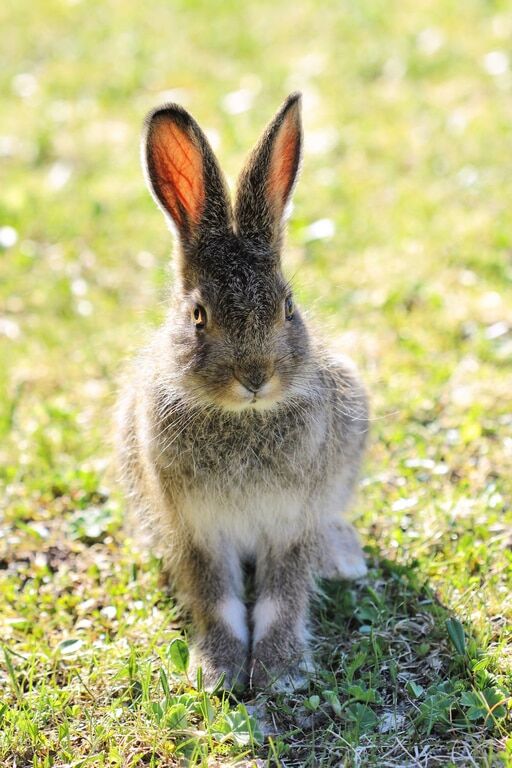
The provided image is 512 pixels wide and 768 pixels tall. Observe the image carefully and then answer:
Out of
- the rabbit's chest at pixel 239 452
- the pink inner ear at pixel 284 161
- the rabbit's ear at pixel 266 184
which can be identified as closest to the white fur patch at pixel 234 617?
the rabbit's chest at pixel 239 452

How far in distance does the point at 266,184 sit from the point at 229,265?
32cm

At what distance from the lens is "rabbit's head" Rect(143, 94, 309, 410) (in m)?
3.12

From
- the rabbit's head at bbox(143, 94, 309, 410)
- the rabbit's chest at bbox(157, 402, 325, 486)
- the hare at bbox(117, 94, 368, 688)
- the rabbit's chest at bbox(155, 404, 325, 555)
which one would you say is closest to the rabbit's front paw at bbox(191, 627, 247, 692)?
the hare at bbox(117, 94, 368, 688)

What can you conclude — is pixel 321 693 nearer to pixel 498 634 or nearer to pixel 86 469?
pixel 498 634

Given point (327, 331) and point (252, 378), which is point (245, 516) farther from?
point (327, 331)

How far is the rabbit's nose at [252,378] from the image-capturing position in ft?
10.1

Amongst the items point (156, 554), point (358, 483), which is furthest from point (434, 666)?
point (156, 554)

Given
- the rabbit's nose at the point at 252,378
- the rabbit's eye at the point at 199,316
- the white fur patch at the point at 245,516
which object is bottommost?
the white fur patch at the point at 245,516

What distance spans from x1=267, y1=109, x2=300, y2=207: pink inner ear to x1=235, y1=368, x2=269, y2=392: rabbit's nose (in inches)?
25.7

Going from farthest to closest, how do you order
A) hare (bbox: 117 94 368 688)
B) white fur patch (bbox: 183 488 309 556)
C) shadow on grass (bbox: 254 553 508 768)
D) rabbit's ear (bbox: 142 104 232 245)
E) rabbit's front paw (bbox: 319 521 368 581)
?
rabbit's front paw (bbox: 319 521 368 581), white fur patch (bbox: 183 488 309 556), rabbit's ear (bbox: 142 104 232 245), hare (bbox: 117 94 368 688), shadow on grass (bbox: 254 553 508 768)

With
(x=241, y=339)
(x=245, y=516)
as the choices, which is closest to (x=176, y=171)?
(x=241, y=339)

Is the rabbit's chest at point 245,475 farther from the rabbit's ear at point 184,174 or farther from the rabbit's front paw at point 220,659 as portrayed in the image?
the rabbit's ear at point 184,174

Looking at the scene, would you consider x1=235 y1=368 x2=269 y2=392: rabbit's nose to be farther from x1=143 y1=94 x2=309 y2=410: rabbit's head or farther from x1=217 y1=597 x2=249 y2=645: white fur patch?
x1=217 y1=597 x2=249 y2=645: white fur patch

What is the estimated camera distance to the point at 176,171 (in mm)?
3404
